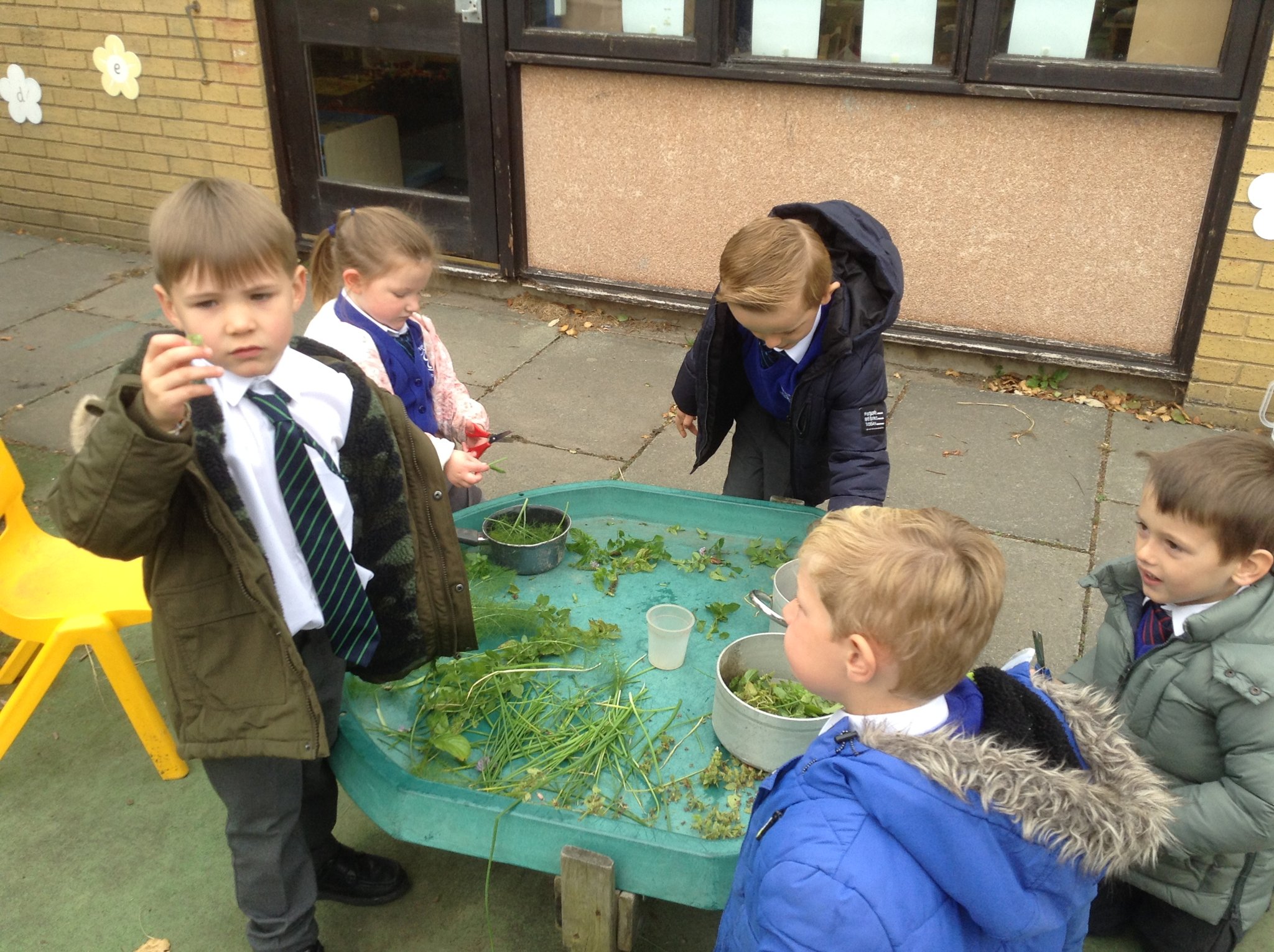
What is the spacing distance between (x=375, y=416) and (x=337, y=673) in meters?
0.55

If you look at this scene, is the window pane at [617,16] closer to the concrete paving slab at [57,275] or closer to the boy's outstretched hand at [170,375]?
the concrete paving slab at [57,275]

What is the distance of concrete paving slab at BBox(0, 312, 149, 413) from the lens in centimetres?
509

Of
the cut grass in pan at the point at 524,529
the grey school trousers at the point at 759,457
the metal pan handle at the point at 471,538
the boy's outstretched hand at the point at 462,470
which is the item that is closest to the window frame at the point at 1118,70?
the grey school trousers at the point at 759,457

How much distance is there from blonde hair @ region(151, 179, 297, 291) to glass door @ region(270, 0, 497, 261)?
422 centimetres

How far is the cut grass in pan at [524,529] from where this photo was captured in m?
2.92

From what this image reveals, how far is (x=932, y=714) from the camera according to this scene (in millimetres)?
1484

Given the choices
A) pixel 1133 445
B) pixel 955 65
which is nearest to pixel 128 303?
pixel 955 65

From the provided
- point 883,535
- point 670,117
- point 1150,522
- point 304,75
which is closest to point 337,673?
point 883,535

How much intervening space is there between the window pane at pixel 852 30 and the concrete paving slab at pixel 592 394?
162cm

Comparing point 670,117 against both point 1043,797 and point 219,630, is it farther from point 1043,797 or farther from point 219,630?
point 1043,797

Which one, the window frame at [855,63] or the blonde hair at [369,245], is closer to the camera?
the blonde hair at [369,245]

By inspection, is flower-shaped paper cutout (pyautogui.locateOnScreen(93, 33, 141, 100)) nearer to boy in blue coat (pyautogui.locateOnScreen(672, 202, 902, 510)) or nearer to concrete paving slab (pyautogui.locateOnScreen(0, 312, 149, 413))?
concrete paving slab (pyautogui.locateOnScreen(0, 312, 149, 413))

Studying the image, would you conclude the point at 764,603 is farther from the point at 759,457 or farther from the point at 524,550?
the point at 759,457

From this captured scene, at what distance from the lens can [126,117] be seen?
6609mm
